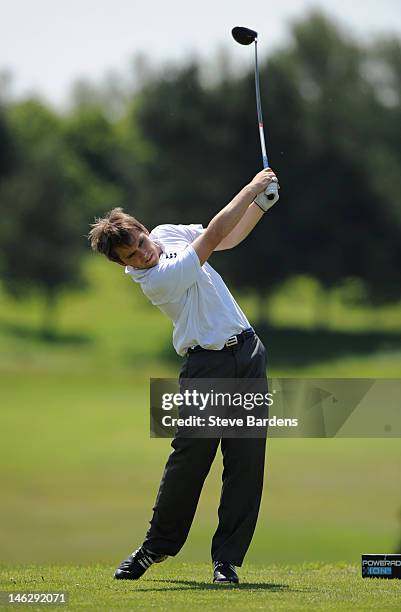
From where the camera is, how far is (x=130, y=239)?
5762 millimetres

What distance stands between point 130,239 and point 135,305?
48.5 m

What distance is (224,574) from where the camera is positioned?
5.95 meters

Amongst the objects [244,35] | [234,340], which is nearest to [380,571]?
[234,340]

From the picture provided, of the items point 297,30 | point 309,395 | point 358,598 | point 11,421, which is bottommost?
point 358,598

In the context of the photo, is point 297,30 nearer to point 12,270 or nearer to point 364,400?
point 12,270

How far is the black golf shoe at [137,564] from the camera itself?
6102 millimetres

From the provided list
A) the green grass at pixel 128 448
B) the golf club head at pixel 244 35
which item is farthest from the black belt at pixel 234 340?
the golf club head at pixel 244 35

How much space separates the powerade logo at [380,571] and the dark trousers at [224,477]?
0.69 meters

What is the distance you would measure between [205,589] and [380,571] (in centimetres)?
106

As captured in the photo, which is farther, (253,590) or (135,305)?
(135,305)

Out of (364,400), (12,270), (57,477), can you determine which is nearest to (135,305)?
(12,270)

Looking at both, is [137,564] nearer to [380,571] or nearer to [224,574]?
[224,574]

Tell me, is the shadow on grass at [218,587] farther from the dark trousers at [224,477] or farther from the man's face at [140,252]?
the man's face at [140,252]

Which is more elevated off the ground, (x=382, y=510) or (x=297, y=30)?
(x=297, y=30)
